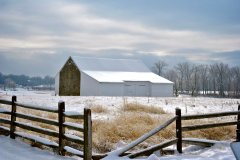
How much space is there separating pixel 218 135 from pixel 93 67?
99.1 ft

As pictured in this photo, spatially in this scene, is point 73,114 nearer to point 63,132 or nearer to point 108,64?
point 63,132

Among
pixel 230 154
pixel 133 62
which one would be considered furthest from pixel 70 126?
pixel 133 62

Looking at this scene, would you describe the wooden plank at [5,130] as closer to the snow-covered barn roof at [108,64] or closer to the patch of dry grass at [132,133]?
the patch of dry grass at [132,133]

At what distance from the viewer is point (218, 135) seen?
801cm

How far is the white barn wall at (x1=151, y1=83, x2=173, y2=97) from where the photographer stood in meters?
33.7

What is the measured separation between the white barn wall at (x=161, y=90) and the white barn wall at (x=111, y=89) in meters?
5.71

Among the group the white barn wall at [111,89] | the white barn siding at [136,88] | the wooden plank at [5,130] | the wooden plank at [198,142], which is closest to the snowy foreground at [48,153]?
the wooden plank at [198,142]

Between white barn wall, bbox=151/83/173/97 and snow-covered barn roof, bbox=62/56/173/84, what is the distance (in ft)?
2.18

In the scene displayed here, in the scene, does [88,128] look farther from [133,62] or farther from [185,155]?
[133,62]

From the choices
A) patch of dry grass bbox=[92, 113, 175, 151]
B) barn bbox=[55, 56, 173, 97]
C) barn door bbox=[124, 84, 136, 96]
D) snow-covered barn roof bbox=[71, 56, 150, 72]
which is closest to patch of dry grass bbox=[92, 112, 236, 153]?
patch of dry grass bbox=[92, 113, 175, 151]

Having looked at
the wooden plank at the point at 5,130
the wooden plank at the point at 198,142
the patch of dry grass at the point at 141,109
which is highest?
the patch of dry grass at the point at 141,109

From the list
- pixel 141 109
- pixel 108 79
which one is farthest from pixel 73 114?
pixel 108 79

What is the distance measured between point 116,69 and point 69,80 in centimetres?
833

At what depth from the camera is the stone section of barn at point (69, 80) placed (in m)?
34.7
